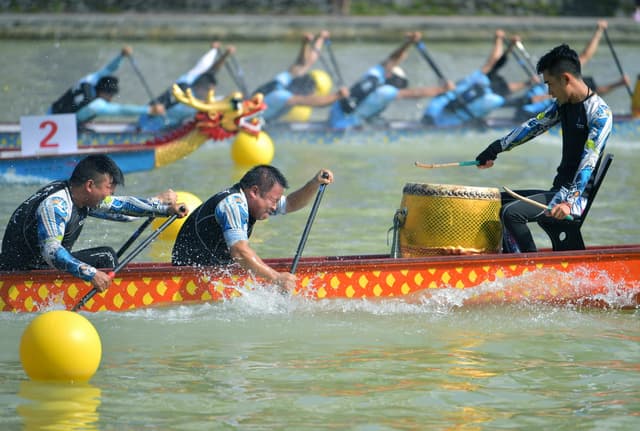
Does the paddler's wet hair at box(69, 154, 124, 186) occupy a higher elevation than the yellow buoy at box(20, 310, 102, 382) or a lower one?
higher

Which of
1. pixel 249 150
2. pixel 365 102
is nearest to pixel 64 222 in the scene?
pixel 249 150

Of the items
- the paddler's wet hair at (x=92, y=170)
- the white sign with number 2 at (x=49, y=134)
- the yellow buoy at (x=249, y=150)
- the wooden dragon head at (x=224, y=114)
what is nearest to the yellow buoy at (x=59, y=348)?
the paddler's wet hair at (x=92, y=170)

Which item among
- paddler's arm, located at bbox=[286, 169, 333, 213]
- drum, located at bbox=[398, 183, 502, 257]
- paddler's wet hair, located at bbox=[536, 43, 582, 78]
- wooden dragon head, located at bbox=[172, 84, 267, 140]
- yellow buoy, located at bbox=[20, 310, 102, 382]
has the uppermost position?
wooden dragon head, located at bbox=[172, 84, 267, 140]

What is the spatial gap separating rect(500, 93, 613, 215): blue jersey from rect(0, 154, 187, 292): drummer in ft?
9.73

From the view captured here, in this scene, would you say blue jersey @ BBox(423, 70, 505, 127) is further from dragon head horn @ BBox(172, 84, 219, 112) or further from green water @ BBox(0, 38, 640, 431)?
green water @ BBox(0, 38, 640, 431)

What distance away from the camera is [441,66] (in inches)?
Answer: 982

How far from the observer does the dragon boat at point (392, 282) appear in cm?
772

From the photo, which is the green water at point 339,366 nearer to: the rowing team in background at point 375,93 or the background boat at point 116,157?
the background boat at point 116,157

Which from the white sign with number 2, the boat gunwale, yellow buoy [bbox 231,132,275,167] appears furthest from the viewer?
yellow buoy [bbox 231,132,275,167]

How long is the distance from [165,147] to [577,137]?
24.4 feet

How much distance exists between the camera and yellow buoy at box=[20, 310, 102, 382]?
642 cm

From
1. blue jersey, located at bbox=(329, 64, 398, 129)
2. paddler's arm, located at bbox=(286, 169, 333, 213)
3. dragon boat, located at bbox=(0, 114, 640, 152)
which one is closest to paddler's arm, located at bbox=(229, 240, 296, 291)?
paddler's arm, located at bbox=(286, 169, 333, 213)

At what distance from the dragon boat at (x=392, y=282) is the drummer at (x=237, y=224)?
164mm

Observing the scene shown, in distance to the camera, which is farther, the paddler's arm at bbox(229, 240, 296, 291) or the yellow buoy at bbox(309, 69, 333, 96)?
the yellow buoy at bbox(309, 69, 333, 96)
